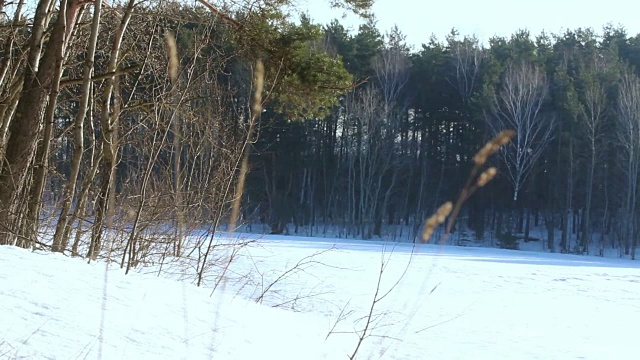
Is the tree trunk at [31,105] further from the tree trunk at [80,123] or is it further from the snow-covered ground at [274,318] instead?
the snow-covered ground at [274,318]

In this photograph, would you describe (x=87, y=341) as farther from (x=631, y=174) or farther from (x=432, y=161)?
(x=432, y=161)

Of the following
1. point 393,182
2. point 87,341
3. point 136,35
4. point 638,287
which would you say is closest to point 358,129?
point 393,182

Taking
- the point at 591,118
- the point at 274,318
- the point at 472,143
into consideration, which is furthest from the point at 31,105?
the point at 472,143

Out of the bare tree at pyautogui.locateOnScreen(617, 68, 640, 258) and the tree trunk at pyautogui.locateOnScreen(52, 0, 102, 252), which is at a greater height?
the bare tree at pyautogui.locateOnScreen(617, 68, 640, 258)

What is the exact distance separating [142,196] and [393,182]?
33246 mm

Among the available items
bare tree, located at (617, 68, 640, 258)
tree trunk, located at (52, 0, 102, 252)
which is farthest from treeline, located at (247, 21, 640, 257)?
tree trunk, located at (52, 0, 102, 252)

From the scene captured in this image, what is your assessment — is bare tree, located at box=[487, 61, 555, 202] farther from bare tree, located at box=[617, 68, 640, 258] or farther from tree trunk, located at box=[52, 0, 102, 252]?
tree trunk, located at box=[52, 0, 102, 252]

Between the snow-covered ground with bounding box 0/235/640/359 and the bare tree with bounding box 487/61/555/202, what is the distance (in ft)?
71.9

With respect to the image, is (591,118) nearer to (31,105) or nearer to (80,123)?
(80,123)

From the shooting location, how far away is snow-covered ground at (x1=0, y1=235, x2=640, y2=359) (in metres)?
2.79

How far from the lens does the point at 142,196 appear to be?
19.8 ft

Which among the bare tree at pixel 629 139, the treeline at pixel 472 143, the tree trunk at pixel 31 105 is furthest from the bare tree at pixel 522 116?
the tree trunk at pixel 31 105

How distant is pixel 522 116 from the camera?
1378 inches

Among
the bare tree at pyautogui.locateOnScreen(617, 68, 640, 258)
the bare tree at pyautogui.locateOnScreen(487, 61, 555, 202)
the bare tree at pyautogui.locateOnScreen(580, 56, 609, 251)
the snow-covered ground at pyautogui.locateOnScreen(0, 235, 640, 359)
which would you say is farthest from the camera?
the bare tree at pyautogui.locateOnScreen(487, 61, 555, 202)
